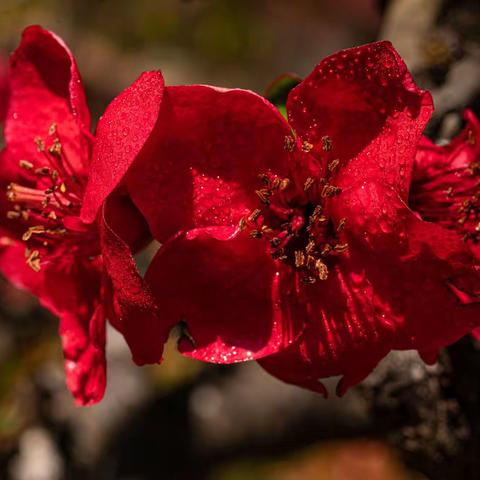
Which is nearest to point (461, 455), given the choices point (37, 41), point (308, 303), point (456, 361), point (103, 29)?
point (456, 361)

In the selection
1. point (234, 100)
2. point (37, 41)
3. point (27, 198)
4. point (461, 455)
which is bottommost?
point (461, 455)

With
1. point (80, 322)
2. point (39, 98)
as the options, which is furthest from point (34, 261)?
point (39, 98)

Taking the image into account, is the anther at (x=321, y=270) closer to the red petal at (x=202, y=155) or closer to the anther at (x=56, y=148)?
the red petal at (x=202, y=155)

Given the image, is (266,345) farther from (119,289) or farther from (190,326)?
(119,289)

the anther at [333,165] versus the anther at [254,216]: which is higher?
the anther at [333,165]

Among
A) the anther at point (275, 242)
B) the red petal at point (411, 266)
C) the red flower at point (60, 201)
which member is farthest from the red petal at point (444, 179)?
the red flower at point (60, 201)

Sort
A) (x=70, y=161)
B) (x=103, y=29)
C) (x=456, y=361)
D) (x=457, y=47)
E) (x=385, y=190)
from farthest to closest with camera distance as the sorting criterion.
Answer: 1. (x=103, y=29)
2. (x=457, y=47)
3. (x=456, y=361)
4. (x=70, y=161)
5. (x=385, y=190)

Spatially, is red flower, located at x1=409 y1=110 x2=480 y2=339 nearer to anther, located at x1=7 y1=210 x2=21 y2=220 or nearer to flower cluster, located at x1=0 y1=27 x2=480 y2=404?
flower cluster, located at x1=0 y1=27 x2=480 y2=404
